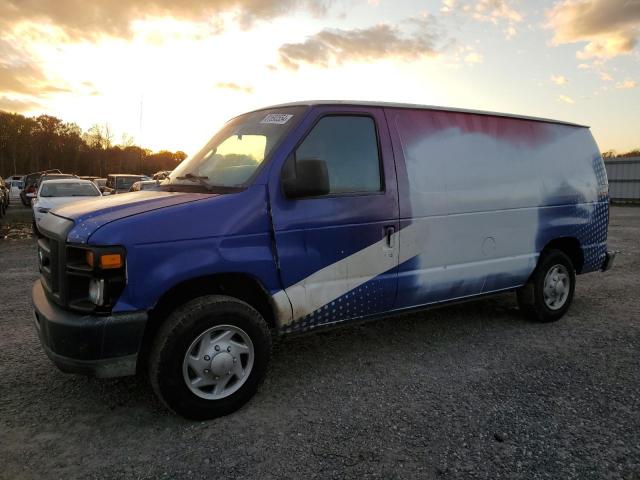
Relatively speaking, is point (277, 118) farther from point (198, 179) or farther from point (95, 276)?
point (95, 276)

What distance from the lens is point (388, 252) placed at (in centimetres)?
392

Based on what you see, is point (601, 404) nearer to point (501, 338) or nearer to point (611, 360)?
point (611, 360)

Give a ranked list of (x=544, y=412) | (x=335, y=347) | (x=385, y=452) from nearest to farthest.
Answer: (x=385, y=452), (x=544, y=412), (x=335, y=347)

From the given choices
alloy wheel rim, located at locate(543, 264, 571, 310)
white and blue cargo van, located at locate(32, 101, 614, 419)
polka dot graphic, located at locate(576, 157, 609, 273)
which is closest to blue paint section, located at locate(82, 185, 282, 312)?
white and blue cargo van, located at locate(32, 101, 614, 419)

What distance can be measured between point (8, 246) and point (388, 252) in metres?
11.0

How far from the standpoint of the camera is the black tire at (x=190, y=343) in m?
3.04

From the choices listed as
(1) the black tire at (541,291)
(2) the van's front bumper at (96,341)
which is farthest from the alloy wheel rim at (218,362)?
(1) the black tire at (541,291)

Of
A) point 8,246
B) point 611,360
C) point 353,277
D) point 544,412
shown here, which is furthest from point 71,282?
point 8,246

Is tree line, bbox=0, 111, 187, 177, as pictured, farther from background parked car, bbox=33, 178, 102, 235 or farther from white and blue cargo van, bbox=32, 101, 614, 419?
white and blue cargo van, bbox=32, 101, 614, 419

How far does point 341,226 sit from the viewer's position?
366 centimetres

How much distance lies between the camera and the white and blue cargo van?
9.81 feet

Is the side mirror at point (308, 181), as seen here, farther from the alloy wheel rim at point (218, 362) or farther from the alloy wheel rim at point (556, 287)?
the alloy wheel rim at point (556, 287)

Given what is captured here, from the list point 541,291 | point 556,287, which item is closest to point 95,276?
point 541,291

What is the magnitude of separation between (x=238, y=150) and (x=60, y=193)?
11.6 meters
